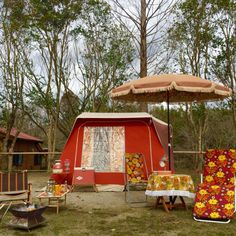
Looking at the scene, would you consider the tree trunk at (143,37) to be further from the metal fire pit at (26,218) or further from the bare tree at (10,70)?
the metal fire pit at (26,218)

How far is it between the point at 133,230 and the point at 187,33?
10.7m

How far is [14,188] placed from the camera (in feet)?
16.6

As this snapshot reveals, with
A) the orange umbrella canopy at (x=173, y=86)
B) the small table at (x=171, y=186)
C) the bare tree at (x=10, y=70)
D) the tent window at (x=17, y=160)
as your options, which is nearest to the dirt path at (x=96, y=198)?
the small table at (x=171, y=186)

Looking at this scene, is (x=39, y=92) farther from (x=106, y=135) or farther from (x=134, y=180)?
(x=134, y=180)

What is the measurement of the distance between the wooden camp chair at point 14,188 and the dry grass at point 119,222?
0.95ft

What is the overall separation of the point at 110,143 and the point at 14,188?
3.18m

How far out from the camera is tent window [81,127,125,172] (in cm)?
777

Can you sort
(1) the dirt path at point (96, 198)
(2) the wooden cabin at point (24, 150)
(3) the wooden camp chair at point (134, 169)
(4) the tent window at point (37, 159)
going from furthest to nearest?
(4) the tent window at point (37, 159) < (2) the wooden cabin at point (24, 150) < (3) the wooden camp chair at point (134, 169) < (1) the dirt path at point (96, 198)

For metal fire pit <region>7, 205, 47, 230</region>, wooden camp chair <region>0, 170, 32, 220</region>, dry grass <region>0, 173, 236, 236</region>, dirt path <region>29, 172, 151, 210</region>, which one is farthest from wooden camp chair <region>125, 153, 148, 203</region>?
metal fire pit <region>7, 205, 47, 230</region>

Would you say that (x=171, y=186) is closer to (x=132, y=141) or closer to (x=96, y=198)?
(x=96, y=198)

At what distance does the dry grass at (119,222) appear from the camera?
A: 13.6 feet

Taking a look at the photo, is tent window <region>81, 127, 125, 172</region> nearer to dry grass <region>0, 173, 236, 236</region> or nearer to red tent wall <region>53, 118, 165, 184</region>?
red tent wall <region>53, 118, 165, 184</region>

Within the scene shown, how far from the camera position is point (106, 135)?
7957 mm

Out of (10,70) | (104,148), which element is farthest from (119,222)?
(10,70)
